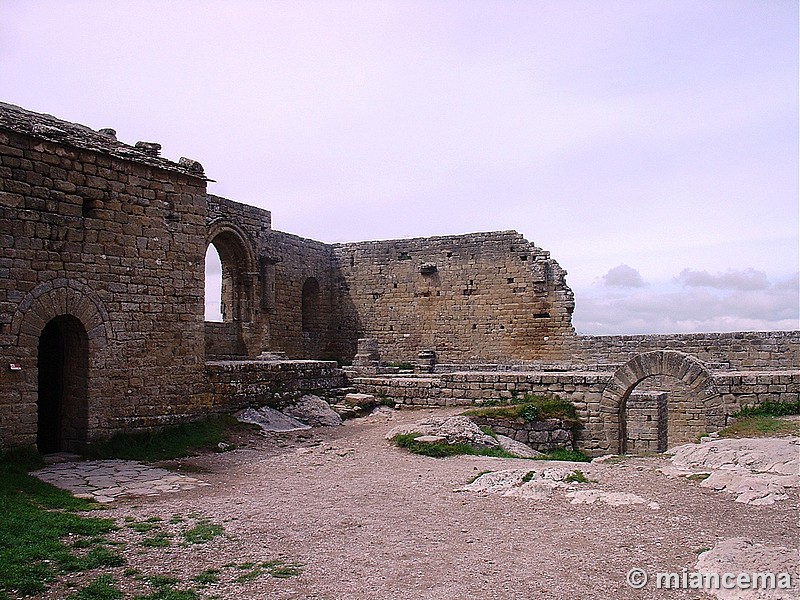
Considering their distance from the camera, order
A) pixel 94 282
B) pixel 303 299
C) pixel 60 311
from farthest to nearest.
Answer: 1. pixel 303 299
2. pixel 94 282
3. pixel 60 311

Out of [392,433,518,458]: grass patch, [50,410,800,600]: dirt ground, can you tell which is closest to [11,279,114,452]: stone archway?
[50,410,800,600]: dirt ground

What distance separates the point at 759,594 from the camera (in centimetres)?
437

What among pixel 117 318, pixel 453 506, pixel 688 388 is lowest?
pixel 453 506

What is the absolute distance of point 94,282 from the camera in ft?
32.4

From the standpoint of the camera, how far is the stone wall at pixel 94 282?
8.94m

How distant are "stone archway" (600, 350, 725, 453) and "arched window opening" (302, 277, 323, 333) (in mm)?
13648

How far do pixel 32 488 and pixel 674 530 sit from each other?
6.76m

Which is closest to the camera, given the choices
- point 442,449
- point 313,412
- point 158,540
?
point 158,540

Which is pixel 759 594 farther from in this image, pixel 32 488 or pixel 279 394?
pixel 279 394

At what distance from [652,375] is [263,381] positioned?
294 inches

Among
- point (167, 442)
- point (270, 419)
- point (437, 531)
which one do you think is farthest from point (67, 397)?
point (437, 531)

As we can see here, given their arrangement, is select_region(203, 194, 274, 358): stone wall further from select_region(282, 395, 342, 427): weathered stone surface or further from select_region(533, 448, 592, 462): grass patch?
select_region(533, 448, 592, 462): grass patch

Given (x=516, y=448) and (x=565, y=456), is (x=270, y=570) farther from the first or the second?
(x=565, y=456)

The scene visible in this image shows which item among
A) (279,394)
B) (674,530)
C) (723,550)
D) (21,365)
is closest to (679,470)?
(674,530)
